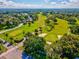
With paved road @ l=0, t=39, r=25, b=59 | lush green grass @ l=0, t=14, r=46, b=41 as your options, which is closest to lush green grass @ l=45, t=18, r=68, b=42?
lush green grass @ l=0, t=14, r=46, b=41

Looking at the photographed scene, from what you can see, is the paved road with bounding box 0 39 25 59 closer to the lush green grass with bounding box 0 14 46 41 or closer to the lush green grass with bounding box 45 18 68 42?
the lush green grass with bounding box 0 14 46 41

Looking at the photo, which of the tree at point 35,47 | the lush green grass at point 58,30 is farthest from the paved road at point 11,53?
the lush green grass at point 58,30

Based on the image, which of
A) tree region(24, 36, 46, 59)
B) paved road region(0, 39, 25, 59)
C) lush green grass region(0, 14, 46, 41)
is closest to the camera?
paved road region(0, 39, 25, 59)

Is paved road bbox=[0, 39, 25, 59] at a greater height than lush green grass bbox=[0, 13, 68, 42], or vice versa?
lush green grass bbox=[0, 13, 68, 42]

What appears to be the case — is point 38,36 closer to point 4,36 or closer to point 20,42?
point 20,42

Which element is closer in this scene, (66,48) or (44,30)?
(66,48)

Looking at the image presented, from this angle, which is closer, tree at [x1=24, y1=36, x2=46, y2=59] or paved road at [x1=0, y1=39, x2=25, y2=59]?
paved road at [x1=0, y1=39, x2=25, y2=59]

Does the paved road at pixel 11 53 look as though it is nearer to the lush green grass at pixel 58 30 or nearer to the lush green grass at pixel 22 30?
the lush green grass at pixel 22 30

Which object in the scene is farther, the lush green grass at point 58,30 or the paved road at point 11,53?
the lush green grass at point 58,30

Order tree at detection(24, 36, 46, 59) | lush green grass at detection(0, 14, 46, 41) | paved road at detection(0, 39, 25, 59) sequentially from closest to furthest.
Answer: paved road at detection(0, 39, 25, 59) → tree at detection(24, 36, 46, 59) → lush green grass at detection(0, 14, 46, 41)

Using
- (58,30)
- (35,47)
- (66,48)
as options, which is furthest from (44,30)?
(66,48)

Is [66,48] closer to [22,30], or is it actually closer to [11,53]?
[22,30]

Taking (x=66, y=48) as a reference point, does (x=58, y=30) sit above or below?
above
